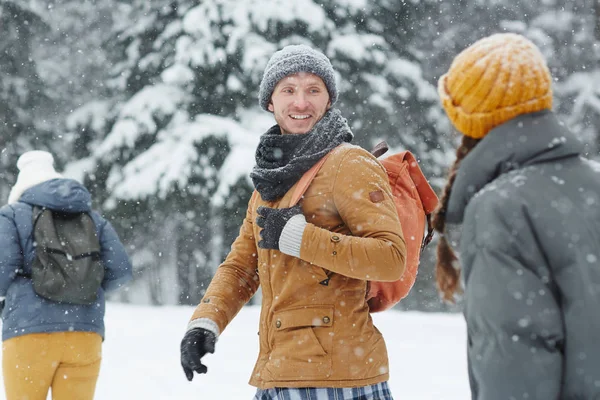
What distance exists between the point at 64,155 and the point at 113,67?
2.04 metres

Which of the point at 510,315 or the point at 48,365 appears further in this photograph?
the point at 48,365

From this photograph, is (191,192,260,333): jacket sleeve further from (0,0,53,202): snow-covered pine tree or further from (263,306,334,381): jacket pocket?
(0,0,53,202): snow-covered pine tree

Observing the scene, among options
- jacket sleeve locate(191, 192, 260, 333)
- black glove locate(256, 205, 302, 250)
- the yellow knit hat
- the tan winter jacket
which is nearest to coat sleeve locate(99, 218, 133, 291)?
jacket sleeve locate(191, 192, 260, 333)

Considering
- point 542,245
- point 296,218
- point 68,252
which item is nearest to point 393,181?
point 296,218

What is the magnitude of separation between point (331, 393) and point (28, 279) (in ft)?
7.94

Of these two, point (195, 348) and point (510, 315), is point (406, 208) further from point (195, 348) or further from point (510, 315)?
point (510, 315)

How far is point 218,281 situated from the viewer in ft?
9.64

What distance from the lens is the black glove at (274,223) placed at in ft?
8.34

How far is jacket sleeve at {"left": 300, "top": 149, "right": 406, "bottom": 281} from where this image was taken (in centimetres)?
245

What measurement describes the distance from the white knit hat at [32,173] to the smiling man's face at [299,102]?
83.4 inches

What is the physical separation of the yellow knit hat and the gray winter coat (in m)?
0.09

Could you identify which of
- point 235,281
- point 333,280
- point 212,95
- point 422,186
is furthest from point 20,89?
point 333,280

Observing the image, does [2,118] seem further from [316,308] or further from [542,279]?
[542,279]

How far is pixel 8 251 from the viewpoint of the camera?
165 inches
